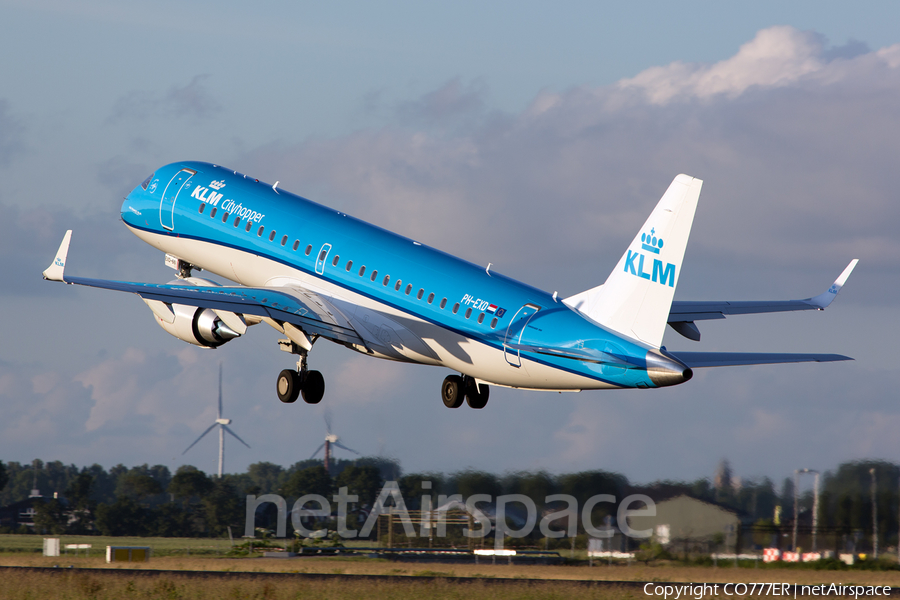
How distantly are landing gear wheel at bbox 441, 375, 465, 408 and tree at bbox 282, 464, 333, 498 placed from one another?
14190mm

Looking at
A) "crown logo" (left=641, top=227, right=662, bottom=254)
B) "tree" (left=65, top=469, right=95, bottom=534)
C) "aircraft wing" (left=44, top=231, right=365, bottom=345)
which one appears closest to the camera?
"crown logo" (left=641, top=227, right=662, bottom=254)

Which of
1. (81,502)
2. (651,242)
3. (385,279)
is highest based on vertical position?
(651,242)

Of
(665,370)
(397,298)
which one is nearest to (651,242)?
(665,370)

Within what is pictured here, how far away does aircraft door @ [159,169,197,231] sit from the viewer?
168ft

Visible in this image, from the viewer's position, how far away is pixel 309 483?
2425 inches

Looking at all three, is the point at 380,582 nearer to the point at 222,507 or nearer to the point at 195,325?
the point at 195,325

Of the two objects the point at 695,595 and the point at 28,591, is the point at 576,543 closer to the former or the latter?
the point at 695,595

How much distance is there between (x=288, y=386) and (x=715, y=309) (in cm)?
1678

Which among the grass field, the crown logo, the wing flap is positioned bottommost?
the grass field

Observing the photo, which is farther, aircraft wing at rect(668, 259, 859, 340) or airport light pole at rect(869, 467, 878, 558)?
aircraft wing at rect(668, 259, 859, 340)

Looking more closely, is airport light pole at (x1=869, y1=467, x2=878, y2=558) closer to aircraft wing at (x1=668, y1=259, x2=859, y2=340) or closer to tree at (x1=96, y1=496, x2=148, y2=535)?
aircraft wing at (x1=668, y1=259, x2=859, y2=340)

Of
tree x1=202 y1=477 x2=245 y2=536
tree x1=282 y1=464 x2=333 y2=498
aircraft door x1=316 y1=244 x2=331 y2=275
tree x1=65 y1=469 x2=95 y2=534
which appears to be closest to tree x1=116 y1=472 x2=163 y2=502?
tree x1=65 y1=469 x2=95 y2=534

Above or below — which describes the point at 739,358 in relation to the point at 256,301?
below

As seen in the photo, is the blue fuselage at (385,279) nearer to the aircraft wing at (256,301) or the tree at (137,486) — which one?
the aircraft wing at (256,301)
